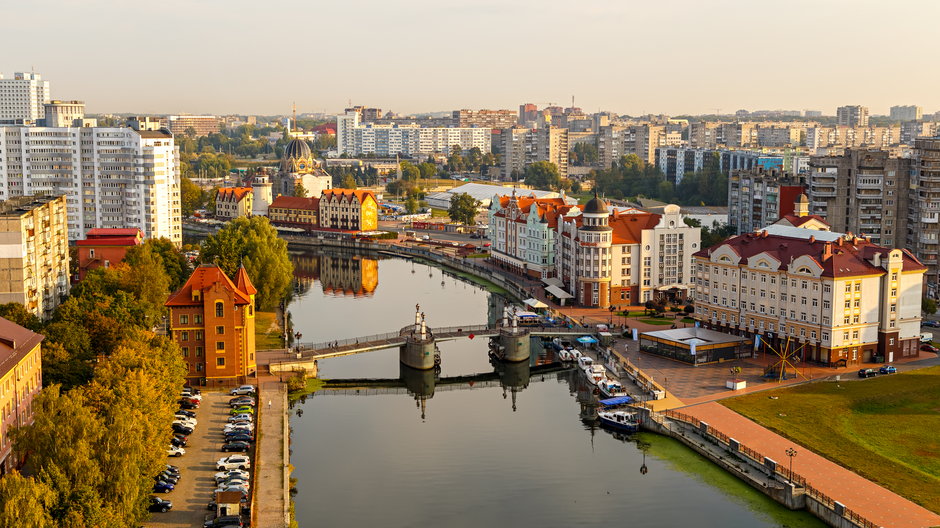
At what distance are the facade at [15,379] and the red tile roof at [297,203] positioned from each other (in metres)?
73.6

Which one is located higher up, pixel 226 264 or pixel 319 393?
pixel 226 264

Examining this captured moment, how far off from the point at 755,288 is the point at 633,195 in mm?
93914

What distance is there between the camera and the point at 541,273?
75062 mm

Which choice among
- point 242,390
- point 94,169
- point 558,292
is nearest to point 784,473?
point 242,390

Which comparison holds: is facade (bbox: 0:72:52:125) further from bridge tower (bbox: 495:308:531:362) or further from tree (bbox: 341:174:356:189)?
bridge tower (bbox: 495:308:531:362)

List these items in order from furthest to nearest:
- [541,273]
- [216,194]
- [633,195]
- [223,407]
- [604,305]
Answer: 1. [633,195]
2. [216,194]
3. [541,273]
4. [604,305]
5. [223,407]

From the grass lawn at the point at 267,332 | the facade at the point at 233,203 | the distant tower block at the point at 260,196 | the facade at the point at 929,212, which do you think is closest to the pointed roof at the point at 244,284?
the grass lawn at the point at 267,332

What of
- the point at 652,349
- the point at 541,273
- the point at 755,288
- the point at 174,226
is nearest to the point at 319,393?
the point at 652,349

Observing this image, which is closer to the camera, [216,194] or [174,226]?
[174,226]

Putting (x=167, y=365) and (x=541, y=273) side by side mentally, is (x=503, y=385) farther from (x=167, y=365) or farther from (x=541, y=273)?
(x=541, y=273)

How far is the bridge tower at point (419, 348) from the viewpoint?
5306 cm

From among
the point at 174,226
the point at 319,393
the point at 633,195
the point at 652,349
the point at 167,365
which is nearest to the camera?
the point at 167,365

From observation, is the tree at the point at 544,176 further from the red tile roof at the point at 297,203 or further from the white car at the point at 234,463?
the white car at the point at 234,463

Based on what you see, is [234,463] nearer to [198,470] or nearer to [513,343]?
[198,470]
